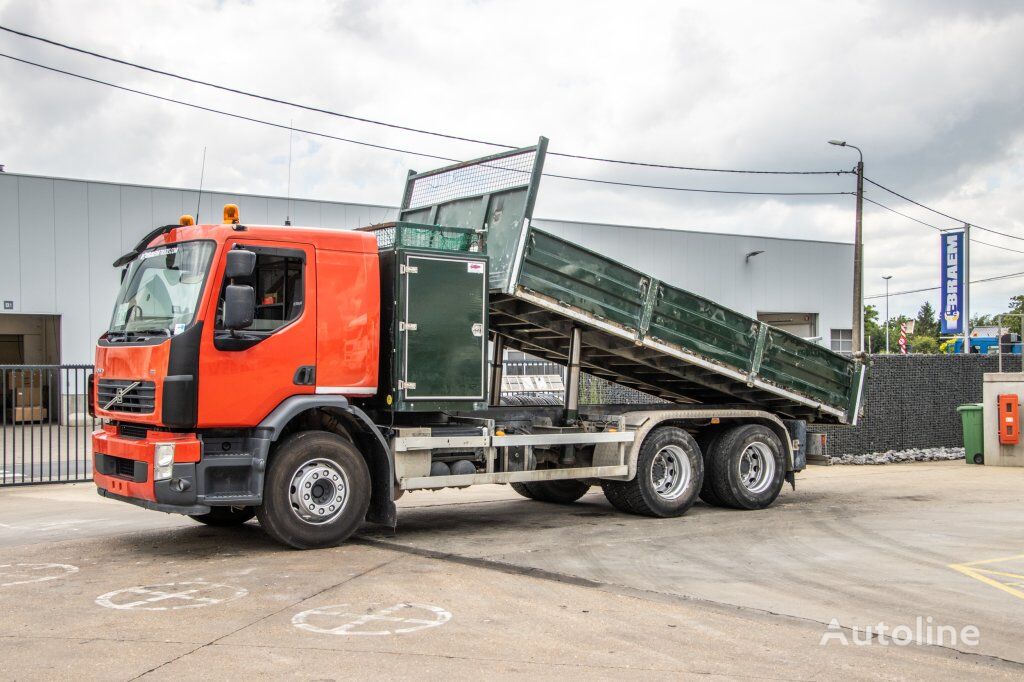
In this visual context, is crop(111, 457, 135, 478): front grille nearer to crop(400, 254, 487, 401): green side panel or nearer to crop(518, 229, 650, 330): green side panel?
crop(400, 254, 487, 401): green side panel

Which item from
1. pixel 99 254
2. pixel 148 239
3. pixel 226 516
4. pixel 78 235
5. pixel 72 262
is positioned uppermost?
pixel 78 235

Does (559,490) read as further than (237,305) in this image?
Yes

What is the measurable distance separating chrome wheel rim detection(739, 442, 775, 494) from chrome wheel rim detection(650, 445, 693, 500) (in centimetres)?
91

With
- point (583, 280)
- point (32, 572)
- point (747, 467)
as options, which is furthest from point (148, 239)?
point (747, 467)

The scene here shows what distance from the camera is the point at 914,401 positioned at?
1931 cm

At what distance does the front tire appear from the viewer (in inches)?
322

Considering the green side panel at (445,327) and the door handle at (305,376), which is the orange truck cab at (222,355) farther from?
the green side panel at (445,327)

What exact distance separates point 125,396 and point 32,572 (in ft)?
5.16

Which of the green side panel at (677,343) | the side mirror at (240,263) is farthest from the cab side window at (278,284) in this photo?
the green side panel at (677,343)

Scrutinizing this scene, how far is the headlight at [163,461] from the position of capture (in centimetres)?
784

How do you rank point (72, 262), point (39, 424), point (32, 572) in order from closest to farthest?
1. point (32, 572)
2. point (39, 424)
3. point (72, 262)

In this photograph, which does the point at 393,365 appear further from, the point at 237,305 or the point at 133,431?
the point at 133,431

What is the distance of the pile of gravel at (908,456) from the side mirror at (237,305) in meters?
13.2

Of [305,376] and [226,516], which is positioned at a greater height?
[305,376]
